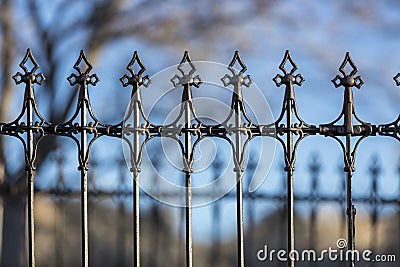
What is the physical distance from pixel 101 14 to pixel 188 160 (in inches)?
167

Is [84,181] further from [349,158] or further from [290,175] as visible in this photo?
[349,158]

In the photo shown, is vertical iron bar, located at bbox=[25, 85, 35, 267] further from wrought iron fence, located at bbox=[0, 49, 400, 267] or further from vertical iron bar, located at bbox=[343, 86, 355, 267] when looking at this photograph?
vertical iron bar, located at bbox=[343, 86, 355, 267]

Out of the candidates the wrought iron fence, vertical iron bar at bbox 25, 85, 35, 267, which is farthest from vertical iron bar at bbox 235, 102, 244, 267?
vertical iron bar at bbox 25, 85, 35, 267

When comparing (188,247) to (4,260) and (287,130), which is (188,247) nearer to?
(287,130)

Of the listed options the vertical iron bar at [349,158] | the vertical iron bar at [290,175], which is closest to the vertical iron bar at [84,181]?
the vertical iron bar at [290,175]

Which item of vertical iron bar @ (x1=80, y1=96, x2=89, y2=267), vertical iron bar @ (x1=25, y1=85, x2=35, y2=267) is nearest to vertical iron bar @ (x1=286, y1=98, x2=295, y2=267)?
vertical iron bar @ (x1=80, y1=96, x2=89, y2=267)

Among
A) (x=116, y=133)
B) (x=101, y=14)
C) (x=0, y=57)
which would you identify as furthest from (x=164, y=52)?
(x=116, y=133)

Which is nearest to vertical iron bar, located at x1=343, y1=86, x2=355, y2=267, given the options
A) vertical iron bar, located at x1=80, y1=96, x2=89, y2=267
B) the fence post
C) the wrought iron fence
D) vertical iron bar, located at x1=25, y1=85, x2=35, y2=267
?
the wrought iron fence

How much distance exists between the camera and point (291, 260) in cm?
272

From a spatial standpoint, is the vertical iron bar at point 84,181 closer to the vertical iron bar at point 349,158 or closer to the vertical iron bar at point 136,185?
the vertical iron bar at point 136,185

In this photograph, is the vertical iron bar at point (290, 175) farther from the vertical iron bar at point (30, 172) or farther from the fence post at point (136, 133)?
the vertical iron bar at point (30, 172)

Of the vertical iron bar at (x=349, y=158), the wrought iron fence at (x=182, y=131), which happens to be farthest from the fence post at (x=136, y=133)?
the vertical iron bar at (x=349, y=158)

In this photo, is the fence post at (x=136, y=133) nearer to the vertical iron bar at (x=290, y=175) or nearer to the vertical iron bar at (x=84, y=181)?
the vertical iron bar at (x=84, y=181)

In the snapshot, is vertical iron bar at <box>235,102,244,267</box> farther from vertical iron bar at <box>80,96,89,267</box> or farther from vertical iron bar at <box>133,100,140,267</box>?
vertical iron bar at <box>80,96,89,267</box>
